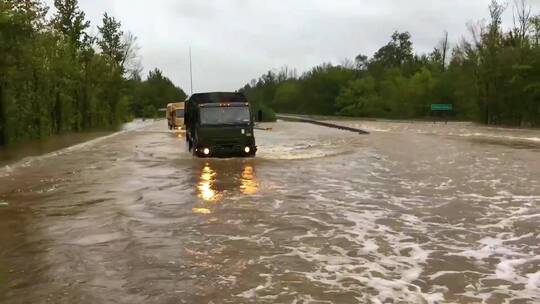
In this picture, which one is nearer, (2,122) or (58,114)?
(2,122)

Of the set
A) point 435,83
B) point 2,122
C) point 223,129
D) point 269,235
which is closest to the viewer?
point 269,235

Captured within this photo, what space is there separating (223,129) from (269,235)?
→ 40.9 ft

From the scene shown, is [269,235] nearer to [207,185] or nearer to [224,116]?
[207,185]

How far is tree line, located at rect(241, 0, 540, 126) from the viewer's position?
4850 cm

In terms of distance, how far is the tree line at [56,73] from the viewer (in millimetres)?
22250

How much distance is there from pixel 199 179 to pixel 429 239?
8.19m

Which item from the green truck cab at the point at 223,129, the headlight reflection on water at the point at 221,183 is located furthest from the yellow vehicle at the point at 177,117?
the headlight reflection on water at the point at 221,183

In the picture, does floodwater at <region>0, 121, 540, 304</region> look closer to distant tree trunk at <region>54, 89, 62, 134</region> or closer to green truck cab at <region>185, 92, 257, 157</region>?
green truck cab at <region>185, 92, 257, 157</region>

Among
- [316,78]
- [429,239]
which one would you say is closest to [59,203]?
[429,239]

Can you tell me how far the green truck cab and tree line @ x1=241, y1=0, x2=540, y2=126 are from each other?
31595mm

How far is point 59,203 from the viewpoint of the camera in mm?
11891

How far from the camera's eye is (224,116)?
21.3 metres

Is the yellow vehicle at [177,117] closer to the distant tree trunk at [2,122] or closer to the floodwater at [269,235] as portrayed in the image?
the distant tree trunk at [2,122]

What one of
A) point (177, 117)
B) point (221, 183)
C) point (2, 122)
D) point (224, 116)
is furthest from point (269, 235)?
point (177, 117)
